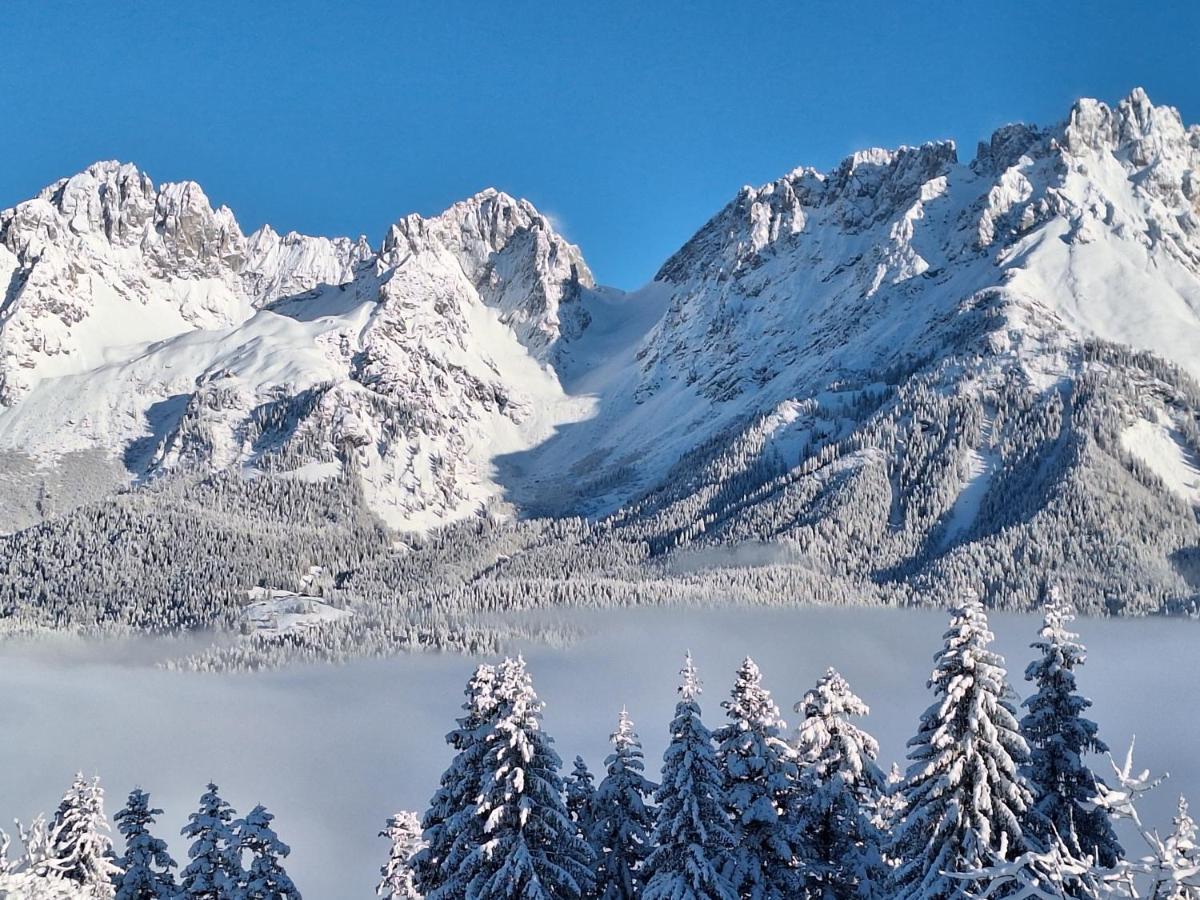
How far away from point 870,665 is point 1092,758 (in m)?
49.7

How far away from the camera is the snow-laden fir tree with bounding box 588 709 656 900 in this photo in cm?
3772

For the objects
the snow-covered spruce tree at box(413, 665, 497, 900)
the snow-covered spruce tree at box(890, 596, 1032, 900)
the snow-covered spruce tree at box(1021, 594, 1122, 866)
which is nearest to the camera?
the snow-covered spruce tree at box(890, 596, 1032, 900)

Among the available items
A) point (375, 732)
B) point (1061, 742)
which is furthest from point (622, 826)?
point (375, 732)

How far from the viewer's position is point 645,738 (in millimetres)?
161375

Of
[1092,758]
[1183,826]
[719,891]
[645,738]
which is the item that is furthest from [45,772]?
[1183,826]

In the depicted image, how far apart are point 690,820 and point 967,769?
8980 millimetres

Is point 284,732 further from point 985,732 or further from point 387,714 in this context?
point 985,732

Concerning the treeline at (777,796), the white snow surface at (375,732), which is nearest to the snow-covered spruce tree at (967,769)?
the treeline at (777,796)

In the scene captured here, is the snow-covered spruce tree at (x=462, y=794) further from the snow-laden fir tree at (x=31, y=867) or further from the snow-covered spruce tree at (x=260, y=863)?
the snow-laden fir tree at (x=31, y=867)

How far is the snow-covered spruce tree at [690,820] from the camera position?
109ft

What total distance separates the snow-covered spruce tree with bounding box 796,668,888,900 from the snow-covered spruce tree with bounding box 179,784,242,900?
69.3 feet

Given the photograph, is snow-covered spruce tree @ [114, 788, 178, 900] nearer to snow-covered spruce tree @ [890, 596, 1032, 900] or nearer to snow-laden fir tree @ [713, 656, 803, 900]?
snow-laden fir tree @ [713, 656, 803, 900]

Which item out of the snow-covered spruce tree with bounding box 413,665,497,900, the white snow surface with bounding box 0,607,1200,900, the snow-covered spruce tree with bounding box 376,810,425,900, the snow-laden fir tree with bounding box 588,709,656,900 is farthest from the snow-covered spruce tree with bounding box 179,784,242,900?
the white snow surface with bounding box 0,607,1200,900

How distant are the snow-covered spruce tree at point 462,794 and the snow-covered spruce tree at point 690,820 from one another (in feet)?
18.6
